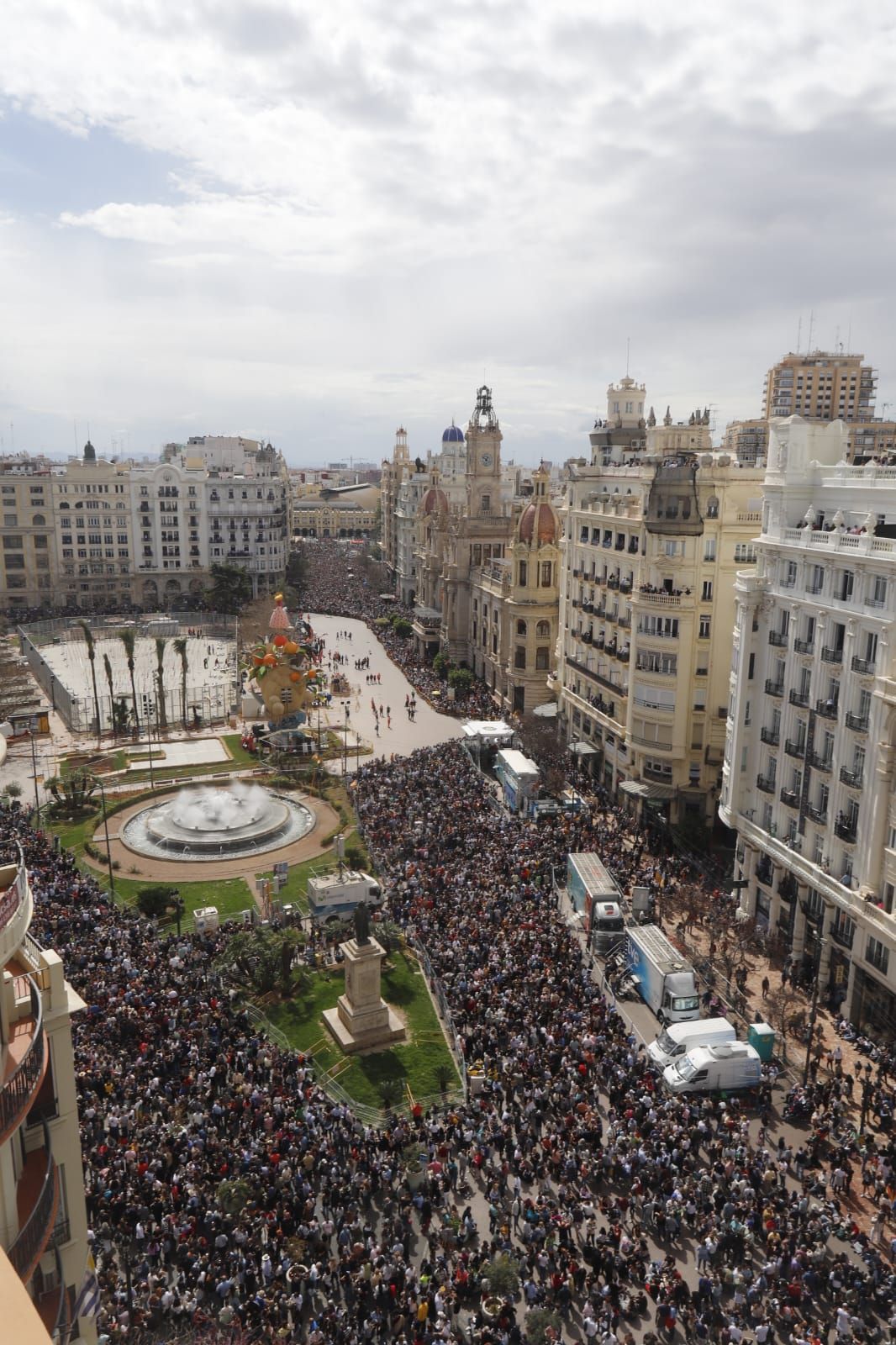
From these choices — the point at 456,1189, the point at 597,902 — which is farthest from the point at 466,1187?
the point at 597,902

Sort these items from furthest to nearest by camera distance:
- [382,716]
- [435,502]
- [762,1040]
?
[435,502], [382,716], [762,1040]

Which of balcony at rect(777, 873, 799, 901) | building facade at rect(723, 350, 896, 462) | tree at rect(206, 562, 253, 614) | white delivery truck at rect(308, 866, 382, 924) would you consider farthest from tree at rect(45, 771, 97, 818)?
building facade at rect(723, 350, 896, 462)

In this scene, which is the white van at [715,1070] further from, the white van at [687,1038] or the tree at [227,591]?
the tree at [227,591]

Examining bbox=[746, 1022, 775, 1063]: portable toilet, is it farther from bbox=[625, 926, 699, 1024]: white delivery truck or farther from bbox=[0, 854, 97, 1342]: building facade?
bbox=[0, 854, 97, 1342]: building facade

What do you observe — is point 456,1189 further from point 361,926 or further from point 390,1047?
point 361,926

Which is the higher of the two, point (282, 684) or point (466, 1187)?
point (282, 684)

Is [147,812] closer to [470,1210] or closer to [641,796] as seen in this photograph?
[641,796]

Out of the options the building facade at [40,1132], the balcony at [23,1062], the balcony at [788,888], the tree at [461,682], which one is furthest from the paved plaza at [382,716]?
the balcony at [23,1062]
